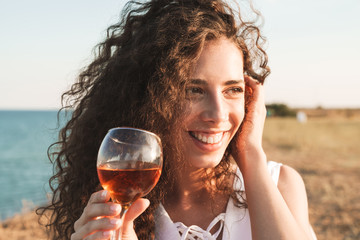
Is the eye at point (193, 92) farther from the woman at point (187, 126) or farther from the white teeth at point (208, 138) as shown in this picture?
the white teeth at point (208, 138)

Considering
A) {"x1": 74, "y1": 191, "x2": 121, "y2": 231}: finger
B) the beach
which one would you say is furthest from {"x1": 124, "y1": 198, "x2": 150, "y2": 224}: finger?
the beach

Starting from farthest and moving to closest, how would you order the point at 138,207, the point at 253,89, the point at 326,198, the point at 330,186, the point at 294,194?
the point at 330,186 < the point at 326,198 < the point at 253,89 < the point at 294,194 < the point at 138,207

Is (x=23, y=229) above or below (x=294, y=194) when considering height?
below

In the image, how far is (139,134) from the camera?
5.45 ft

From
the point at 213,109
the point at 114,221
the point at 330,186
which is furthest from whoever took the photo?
the point at 330,186

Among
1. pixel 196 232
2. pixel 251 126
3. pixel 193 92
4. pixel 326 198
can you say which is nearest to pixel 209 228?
pixel 196 232

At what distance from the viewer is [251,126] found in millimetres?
2822

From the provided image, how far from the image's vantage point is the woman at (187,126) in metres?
2.51

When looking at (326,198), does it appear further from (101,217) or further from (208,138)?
(101,217)

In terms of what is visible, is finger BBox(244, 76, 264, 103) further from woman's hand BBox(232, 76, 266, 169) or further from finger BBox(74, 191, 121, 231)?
finger BBox(74, 191, 121, 231)

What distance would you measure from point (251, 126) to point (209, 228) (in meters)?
0.83

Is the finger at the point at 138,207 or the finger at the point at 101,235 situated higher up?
the finger at the point at 138,207

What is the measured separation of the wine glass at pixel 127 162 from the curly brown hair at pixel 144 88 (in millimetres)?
901

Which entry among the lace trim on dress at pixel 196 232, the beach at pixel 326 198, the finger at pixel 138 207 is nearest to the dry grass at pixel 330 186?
the beach at pixel 326 198
